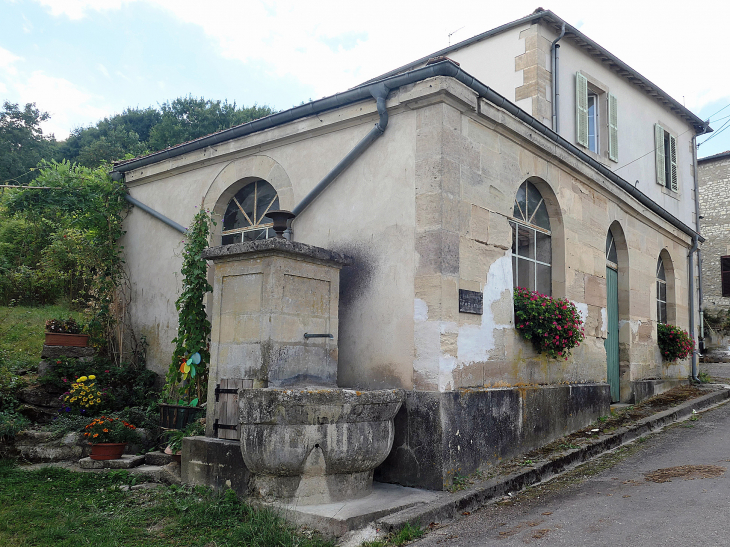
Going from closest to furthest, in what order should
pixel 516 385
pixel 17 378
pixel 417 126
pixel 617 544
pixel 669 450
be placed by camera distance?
pixel 617 544 < pixel 417 126 < pixel 516 385 < pixel 669 450 < pixel 17 378

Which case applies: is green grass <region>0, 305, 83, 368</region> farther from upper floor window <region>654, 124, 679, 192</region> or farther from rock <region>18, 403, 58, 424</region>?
upper floor window <region>654, 124, 679, 192</region>

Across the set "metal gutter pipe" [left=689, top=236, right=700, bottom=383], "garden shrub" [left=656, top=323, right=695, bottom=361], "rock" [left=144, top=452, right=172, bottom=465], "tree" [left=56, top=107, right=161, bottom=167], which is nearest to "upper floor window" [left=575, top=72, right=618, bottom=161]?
"metal gutter pipe" [left=689, top=236, right=700, bottom=383]

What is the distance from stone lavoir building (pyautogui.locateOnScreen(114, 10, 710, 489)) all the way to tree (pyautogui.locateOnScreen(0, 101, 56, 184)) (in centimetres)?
1995

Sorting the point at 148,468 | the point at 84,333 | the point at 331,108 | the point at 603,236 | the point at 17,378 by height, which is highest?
the point at 331,108

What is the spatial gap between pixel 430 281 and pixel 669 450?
12.3 ft

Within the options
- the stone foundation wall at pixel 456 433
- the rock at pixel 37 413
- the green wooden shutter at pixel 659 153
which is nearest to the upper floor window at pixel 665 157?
the green wooden shutter at pixel 659 153

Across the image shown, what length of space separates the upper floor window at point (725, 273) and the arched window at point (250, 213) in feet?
67.9

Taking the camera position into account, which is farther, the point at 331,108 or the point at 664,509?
the point at 331,108

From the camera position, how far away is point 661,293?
38.4 feet

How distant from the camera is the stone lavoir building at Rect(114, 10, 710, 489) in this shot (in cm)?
561

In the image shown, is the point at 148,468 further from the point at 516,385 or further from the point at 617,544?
the point at 617,544

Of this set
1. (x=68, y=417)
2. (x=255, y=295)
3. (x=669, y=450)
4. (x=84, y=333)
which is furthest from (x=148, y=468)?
(x=669, y=450)

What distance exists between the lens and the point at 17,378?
24.2ft

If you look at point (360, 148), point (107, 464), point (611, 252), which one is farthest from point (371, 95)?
point (611, 252)
